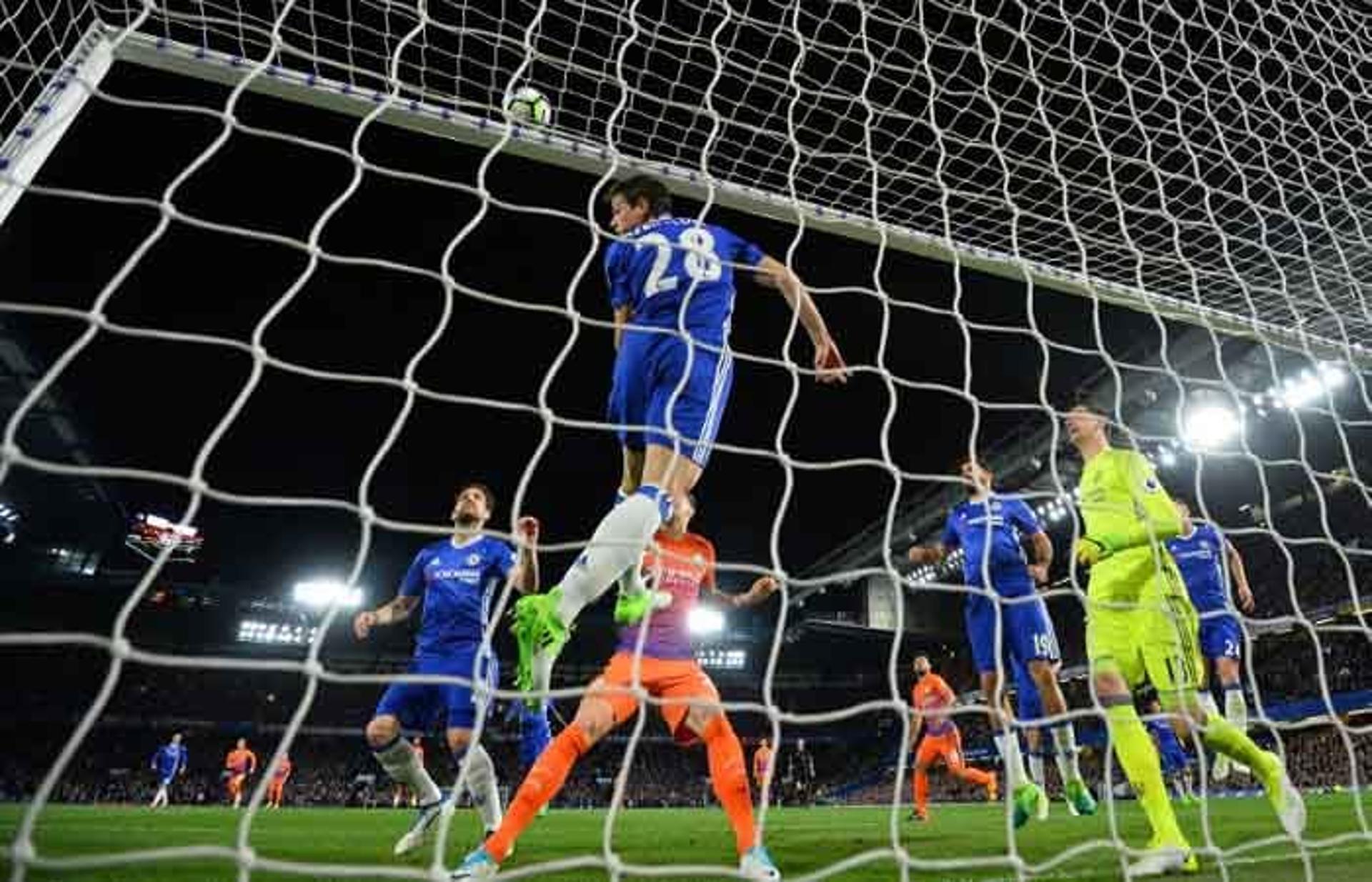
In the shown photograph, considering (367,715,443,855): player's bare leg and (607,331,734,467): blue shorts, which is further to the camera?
(367,715,443,855): player's bare leg

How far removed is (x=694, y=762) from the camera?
29.0 metres

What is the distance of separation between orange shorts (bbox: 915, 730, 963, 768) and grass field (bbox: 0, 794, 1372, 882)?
51cm

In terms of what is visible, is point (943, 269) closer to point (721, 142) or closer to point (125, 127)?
point (721, 142)

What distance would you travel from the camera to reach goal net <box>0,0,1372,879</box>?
232 centimetres

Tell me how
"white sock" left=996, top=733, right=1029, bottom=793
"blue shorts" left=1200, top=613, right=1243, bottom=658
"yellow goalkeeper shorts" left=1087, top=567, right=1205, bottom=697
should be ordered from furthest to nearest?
"blue shorts" left=1200, top=613, right=1243, bottom=658, "white sock" left=996, top=733, right=1029, bottom=793, "yellow goalkeeper shorts" left=1087, top=567, right=1205, bottom=697

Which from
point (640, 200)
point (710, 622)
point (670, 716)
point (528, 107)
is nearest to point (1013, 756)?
point (670, 716)

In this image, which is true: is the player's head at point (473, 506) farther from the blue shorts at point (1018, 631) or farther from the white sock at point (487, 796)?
the blue shorts at point (1018, 631)

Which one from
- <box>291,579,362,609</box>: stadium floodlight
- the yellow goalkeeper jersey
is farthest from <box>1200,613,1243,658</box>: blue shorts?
<box>291,579,362,609</box>: stadium floodlight

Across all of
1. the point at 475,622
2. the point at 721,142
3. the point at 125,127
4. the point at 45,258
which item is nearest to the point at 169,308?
the point at 45,258

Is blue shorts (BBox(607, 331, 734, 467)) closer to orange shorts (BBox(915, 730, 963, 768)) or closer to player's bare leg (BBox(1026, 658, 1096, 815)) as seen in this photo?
player's bare leg (BBox(1026, 658, 1096, 815))

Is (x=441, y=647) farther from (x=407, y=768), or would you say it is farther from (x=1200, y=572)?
(x=1200, y=572)

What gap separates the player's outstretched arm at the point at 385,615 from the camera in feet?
14.3

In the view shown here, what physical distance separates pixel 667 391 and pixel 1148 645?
2.39 m

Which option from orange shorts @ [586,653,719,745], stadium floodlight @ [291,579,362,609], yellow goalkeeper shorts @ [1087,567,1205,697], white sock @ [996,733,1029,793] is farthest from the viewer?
stadium floodlight @ [291,579,362,609]
